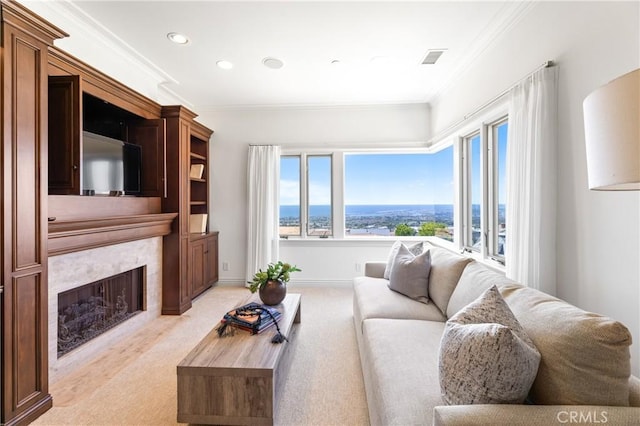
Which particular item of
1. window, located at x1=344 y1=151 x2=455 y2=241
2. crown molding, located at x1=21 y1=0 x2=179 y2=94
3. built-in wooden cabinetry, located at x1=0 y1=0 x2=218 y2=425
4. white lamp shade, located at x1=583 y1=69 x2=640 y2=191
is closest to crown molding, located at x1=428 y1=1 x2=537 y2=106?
window, located at x1=344 y1=151 x2=455 y2=241

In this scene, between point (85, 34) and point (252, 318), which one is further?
point (85, 34)

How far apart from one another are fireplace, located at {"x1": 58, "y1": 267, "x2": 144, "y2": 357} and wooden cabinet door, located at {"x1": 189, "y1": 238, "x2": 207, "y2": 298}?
0.69m

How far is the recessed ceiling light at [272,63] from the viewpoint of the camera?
3025 millimetres

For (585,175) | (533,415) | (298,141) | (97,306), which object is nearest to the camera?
(533,415)

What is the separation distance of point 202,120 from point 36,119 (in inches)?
116

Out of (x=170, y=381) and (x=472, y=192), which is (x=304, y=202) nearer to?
(x=472, y=192)

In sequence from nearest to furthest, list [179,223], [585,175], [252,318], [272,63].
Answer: [585,175], [252,318], [272,63], [179,223]

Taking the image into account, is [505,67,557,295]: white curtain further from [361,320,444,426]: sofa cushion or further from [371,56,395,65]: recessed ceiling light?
[371,56,395,65]: recessed ceiling light

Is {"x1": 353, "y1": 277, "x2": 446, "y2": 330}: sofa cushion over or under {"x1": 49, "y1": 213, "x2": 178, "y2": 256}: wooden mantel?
under

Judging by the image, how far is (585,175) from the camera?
1648mm

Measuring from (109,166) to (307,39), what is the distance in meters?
2.15

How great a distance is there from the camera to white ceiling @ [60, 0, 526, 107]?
7.40 feet

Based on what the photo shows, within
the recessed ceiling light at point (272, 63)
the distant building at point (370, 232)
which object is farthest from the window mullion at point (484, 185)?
the recessed ceiling light at point (272, 63)

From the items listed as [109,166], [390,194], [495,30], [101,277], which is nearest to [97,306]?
[101,277]
